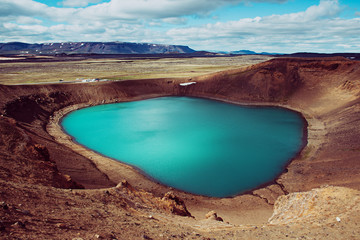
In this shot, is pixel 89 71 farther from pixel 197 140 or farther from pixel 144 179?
pixel 144 179

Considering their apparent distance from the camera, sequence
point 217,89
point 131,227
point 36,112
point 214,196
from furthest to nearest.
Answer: point 217,89 < point 36,112 < point 214,196 < point 131,227

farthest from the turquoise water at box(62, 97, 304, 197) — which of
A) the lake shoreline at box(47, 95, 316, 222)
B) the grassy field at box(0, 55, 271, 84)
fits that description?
the grassy field at box(0, 55, 271, 84)

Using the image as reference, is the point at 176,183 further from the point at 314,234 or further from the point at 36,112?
the point at 36,112

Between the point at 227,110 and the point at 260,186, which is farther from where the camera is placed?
the point at 227,110

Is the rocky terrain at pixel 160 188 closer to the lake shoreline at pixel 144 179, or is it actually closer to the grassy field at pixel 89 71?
the lake shoreline at pixel 144 179

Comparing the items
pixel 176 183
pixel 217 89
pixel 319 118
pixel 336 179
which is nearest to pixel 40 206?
pixel 176 183

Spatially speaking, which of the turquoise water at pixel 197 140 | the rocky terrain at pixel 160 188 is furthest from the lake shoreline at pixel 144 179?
the turquoise water at pixel 197 140

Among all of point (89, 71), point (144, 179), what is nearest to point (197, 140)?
point (144, 179)
